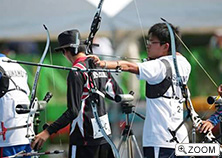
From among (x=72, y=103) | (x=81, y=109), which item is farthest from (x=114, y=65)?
(x=81, y=109)

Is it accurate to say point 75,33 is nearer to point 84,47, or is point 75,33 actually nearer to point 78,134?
point 84,47

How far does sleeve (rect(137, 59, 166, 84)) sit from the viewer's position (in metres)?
4.02

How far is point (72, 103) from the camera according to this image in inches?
173

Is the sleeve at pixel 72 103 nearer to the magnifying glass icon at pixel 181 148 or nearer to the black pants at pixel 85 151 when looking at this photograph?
the black pants at pixel 85 151

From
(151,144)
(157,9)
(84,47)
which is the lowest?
(151,144)

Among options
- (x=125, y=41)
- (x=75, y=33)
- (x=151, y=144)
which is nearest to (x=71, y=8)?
(x=125, y=41)

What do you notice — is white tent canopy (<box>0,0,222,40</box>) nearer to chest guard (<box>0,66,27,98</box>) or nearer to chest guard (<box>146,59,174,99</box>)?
chest guard (<box>0,66,27,98</box>)

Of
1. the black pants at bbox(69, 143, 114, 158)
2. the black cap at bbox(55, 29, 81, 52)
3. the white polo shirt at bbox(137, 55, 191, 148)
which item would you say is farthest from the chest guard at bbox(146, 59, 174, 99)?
the black cap at bbox(55, 29, 81, 52)

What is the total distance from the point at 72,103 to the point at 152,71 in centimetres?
68

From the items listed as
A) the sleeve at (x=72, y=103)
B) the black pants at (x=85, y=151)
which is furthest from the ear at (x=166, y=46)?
the black pants at (x=85, y=151)

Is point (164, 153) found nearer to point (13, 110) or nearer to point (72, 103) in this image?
point (72, 103)

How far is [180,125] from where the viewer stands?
4.23 meters

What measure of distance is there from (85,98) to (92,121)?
198 millimetres

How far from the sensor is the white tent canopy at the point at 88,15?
7000mm
